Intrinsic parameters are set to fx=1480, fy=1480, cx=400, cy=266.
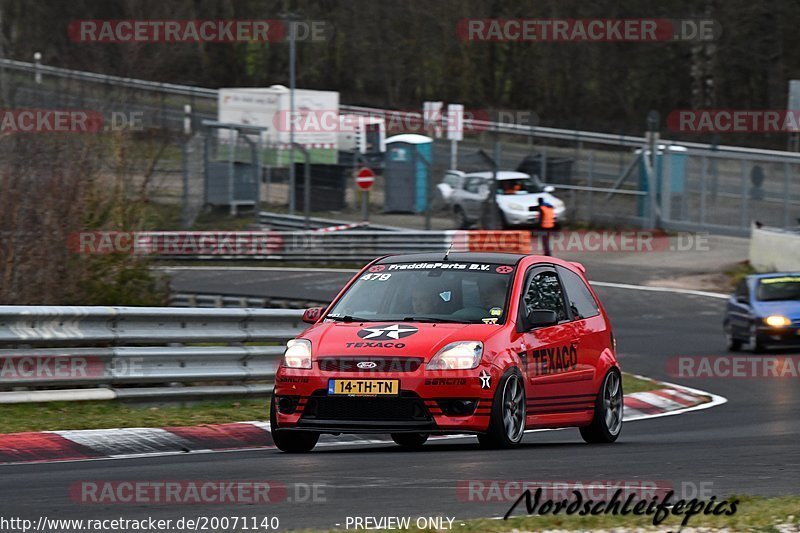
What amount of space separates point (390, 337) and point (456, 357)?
1.64 ft

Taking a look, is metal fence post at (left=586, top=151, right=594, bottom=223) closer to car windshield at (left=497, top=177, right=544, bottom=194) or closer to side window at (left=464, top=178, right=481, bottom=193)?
car windshield at (left=497, top=177, right=544, bottom=194)

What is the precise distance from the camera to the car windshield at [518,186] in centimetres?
3978

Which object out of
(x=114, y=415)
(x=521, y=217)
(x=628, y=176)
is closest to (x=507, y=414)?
(x=114, y=415)

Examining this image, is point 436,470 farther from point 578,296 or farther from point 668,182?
point 668,182

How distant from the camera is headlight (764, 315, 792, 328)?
22734mm

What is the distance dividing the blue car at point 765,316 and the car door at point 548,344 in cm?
1216

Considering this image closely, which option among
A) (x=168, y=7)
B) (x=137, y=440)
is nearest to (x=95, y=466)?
(x=137, y=440)

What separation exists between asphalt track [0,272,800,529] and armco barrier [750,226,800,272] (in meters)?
19.2

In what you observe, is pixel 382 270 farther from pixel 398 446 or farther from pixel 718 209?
pixel 718 209

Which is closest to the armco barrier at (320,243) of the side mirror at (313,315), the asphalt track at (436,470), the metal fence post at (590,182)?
the metal fence post at (590,182)

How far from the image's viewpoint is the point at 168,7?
57594 mm

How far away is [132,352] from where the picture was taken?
12.2 meters

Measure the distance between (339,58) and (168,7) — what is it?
11125 millimetres

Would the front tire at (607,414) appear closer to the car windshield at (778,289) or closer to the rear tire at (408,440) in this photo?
the rear tire at (408,440)
